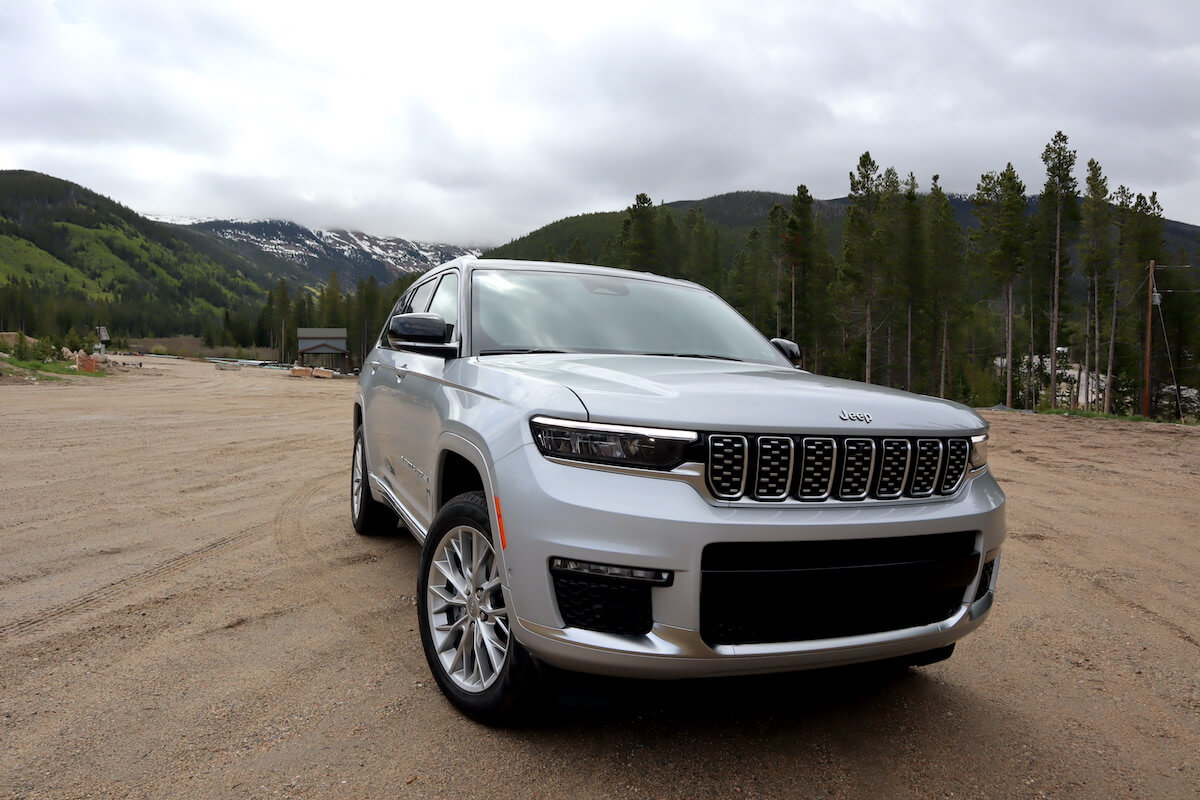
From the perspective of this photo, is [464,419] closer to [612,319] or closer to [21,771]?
[612,319]

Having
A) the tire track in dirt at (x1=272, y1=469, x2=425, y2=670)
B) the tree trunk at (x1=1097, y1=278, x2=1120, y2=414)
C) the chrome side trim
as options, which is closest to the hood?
the chrome side trim

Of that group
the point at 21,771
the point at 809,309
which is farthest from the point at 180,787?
the point at 809,309

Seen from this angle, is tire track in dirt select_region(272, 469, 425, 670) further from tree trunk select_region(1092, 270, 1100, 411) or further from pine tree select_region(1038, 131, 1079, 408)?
tree trunk select_region(1092, 270, 1100, 411)

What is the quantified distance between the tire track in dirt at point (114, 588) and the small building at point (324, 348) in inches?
3980

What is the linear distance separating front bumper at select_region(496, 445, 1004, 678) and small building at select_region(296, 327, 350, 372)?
10451 centimetres

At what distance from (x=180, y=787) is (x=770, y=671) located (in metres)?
1.85

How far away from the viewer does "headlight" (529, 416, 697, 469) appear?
215cm

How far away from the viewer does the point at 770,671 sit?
2.18 meters

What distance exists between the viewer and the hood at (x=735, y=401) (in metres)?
2.20

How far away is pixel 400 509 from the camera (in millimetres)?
4012

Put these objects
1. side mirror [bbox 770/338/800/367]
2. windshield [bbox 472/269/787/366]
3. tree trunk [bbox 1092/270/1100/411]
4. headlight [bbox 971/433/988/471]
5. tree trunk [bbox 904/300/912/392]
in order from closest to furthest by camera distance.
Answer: headlight [bbox 971/433/988/471], windshield [bbox 472/269/787/366], side mirror [bbox 770/338/800/367], tree trunk [bbox 904/300/912/392], tree trunk [bbox 1092/270/1100/411]

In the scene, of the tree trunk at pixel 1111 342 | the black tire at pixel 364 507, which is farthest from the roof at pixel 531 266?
the tree trunk at pixel 1111 342

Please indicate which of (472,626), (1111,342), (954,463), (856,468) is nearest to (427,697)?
(472,626)

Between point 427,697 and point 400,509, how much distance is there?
1368mm
